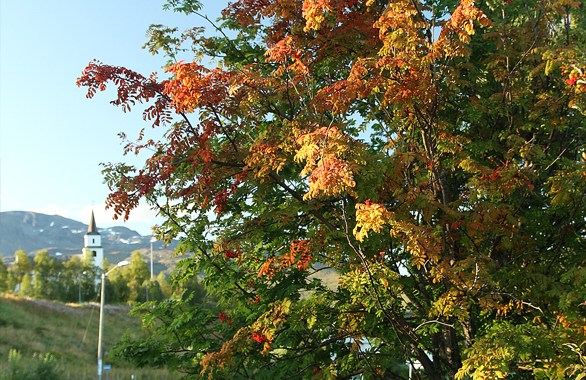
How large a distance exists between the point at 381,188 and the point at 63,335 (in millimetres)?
46932

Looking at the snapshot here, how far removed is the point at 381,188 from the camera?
7.13m

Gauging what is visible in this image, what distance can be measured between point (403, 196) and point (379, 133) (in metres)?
3.24

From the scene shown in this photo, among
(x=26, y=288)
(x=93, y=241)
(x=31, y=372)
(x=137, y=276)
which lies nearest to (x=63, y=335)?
(x=31, y=372)

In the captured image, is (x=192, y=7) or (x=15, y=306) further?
(x=15, y=306)

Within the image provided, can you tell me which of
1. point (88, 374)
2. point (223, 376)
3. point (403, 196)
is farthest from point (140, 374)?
point (403, 196)

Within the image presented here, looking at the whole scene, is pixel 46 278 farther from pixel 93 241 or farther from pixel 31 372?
pixel 93 241

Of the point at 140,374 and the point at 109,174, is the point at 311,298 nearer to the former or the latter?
the point at 109,174

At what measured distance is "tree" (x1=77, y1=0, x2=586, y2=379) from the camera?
6410 millimetres

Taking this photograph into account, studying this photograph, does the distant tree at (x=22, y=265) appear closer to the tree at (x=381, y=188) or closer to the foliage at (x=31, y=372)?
the foliage at (x=31, y=372)

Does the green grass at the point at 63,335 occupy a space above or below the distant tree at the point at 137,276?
below

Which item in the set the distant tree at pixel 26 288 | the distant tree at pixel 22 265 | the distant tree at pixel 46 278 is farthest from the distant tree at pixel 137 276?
the distant tree at pixel 22 265

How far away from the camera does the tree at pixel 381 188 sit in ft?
21.0

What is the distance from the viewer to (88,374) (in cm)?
3588

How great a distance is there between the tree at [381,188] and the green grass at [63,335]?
21.1m
